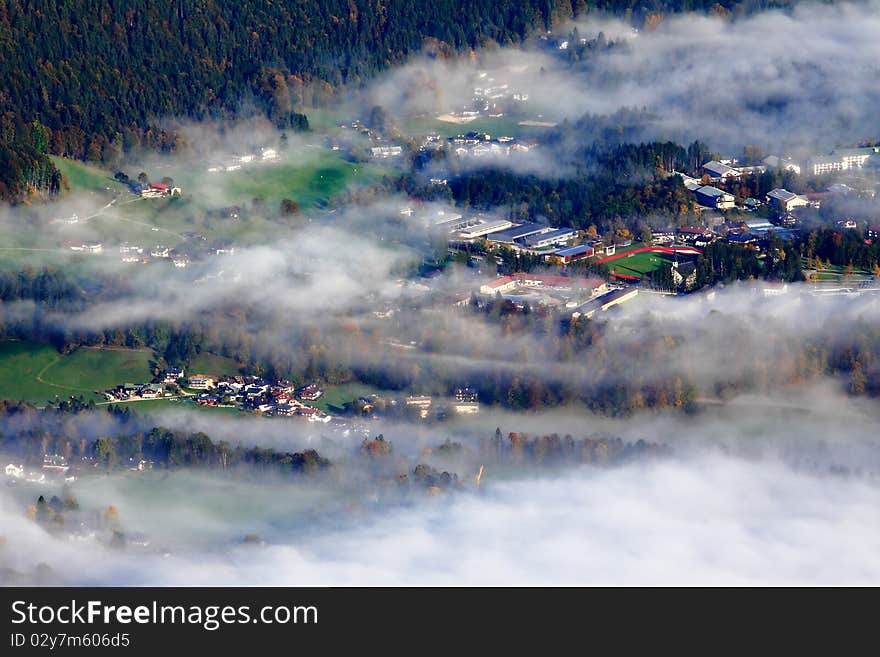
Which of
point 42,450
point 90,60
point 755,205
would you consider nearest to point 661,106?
point 755,205

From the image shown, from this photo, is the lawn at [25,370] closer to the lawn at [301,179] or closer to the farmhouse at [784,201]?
the lawn at [301,179]

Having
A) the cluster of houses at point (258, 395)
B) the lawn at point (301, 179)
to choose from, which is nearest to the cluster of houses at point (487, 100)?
the lawn at point (301, 179)

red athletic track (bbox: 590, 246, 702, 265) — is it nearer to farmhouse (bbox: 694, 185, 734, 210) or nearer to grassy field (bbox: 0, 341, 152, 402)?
farmhouse (bbox: 694, 185, 734, 210)

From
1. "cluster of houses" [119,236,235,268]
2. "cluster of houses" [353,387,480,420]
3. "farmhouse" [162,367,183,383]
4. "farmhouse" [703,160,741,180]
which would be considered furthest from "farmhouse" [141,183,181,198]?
"cluster of houses" [353,387,480,420]

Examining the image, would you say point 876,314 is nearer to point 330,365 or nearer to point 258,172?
point 330,365

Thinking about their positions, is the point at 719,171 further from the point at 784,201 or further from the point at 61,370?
the point at 61,370

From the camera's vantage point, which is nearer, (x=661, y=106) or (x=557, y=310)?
(x=557, y=310)
